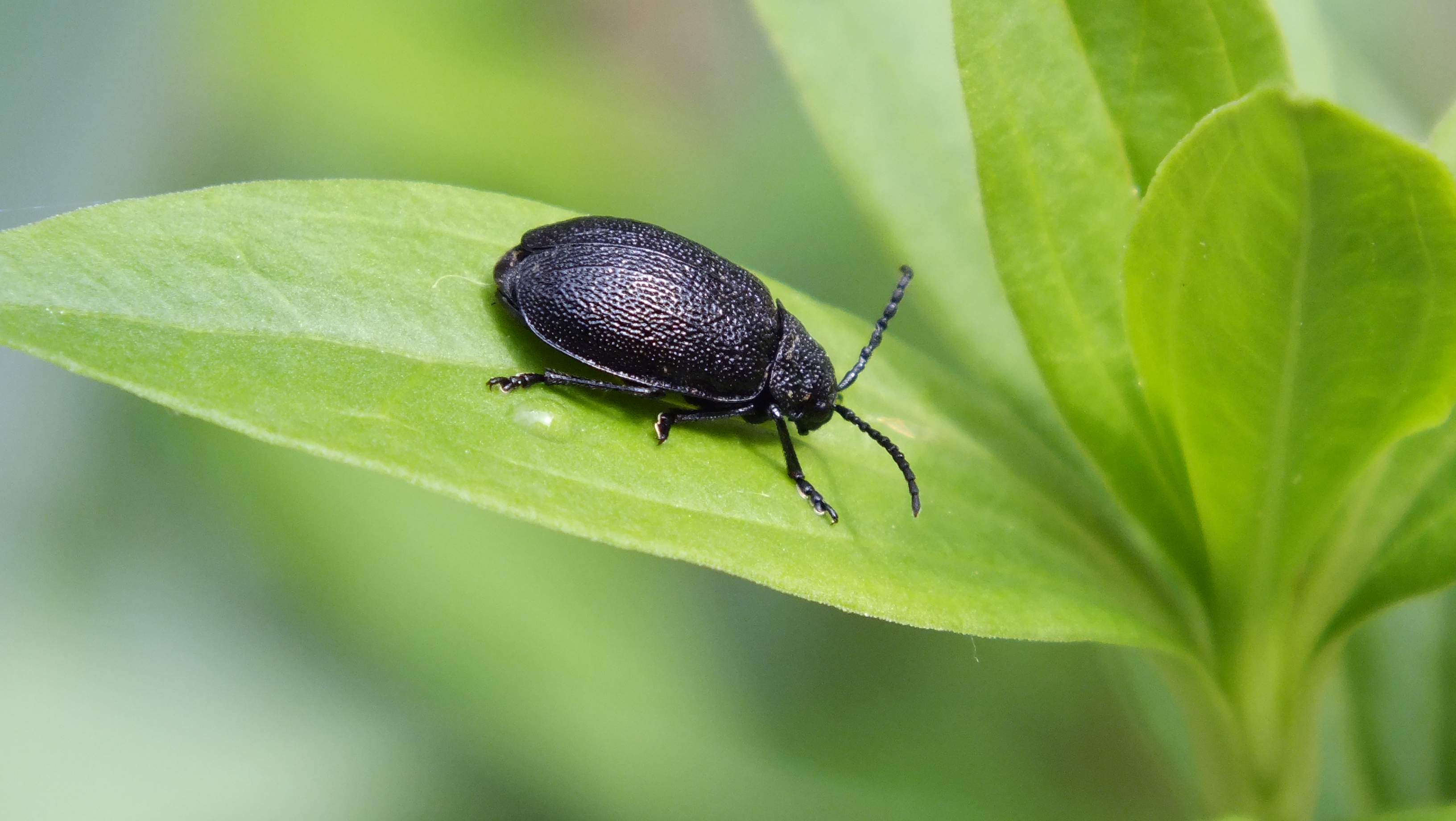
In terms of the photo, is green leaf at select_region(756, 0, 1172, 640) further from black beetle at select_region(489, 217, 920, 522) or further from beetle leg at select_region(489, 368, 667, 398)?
beetle leg at select_region(489, 368, 667, 398)

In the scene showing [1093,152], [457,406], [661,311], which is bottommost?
[661,311]

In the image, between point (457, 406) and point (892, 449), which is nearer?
point (457, 406)

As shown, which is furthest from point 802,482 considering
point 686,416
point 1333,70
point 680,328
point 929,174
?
point 1333,70

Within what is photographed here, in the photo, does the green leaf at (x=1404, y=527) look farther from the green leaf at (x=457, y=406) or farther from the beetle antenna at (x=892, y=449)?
the beetle antenna at (x=892, y=449)

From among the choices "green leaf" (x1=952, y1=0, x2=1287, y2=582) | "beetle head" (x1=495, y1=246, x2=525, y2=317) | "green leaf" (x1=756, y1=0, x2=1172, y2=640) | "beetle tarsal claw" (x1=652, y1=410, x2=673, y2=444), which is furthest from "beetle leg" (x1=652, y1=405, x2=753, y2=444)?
"green leaf" (x1=952, y1=0, x2=1287, y2=582)

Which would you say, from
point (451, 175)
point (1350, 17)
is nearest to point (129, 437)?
point (451, 175)

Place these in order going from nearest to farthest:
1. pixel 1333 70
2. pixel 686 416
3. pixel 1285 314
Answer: pixel 1285 314 → pixel 686 416 → pixel 1333 70

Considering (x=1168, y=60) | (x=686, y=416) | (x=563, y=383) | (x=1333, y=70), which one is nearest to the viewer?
(x=1168, y=60)

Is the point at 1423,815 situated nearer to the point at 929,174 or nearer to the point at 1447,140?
the point at 1447,140

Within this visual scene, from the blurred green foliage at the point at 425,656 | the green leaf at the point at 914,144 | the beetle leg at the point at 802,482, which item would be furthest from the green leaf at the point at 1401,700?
the beetle leg at the point at 802,482
